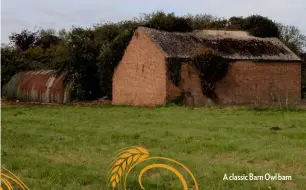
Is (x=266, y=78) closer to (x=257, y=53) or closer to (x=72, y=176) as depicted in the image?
(x=257, y=53)

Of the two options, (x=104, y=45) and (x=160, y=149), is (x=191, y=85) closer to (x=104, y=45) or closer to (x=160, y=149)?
Answer: (x=104, y=45)

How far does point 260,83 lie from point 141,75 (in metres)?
8.53

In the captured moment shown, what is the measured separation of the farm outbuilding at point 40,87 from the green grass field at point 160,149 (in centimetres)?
1833

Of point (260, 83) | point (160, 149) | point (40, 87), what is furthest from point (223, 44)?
point (160, 149)

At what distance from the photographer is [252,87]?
1331 inches

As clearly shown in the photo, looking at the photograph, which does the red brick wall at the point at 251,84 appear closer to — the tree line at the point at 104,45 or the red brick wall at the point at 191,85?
the red brick wall at the point at 191,85

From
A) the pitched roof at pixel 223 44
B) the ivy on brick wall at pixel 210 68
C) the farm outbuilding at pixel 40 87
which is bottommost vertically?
the farm outbuilding at pixel 40 87

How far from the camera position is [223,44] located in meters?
34.1

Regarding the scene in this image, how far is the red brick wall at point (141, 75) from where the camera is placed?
102 feet

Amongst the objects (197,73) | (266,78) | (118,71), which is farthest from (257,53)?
(118,71)

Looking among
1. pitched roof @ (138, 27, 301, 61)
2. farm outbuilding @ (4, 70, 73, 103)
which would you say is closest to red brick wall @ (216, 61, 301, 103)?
pitched roof @ (138, 27, 301, 61)

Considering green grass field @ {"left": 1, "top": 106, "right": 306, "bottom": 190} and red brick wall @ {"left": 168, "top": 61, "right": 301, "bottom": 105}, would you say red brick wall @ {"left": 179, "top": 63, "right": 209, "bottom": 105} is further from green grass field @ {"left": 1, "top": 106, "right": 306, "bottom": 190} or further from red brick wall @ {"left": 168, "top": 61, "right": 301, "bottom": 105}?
green grass field @ {"left": 1, "top": 106, "right": 306, "bottom": 190}

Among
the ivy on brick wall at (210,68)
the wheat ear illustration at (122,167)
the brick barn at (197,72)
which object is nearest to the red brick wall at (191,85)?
the brick barn at (197,72)

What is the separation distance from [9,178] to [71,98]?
28.8 meters
